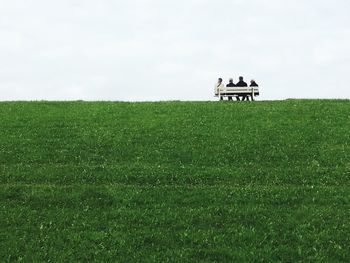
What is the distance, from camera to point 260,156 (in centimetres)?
2750

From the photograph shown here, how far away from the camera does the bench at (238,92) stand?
158ft

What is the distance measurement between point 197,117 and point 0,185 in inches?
674

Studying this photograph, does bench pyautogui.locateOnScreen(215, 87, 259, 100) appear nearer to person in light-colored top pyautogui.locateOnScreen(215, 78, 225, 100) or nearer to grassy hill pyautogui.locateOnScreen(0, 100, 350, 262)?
person in light-colored top pyautogui.locateOnScreen(215, 78, 225, 100)

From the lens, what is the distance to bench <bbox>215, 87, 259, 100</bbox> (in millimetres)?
48234

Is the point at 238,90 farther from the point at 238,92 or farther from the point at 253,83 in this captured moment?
the point at 253,83

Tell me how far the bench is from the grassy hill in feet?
30.6

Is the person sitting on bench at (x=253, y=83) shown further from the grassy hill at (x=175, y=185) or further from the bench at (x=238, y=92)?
the grassy hill at (x=175, y=185)

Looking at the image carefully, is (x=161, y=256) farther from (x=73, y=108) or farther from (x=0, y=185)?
(x=73, y=108)

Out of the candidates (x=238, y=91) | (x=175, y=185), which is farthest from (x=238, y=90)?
(x=175, y=185)

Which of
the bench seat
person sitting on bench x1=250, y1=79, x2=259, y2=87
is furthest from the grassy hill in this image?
person sitting on bench x1=250, y1=79, x2=259, y2=87

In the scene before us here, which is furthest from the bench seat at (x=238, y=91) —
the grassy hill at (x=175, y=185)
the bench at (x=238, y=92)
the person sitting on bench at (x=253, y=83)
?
the grassy hill at (x=175, y=185)

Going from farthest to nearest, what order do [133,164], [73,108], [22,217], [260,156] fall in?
[73,108] → [260,156] → [133,164] → [22,217]

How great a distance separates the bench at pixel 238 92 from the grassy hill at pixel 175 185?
9338 mm

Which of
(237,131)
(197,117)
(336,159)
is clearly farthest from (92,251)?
(197,117)
